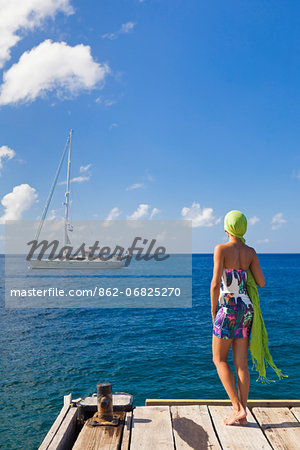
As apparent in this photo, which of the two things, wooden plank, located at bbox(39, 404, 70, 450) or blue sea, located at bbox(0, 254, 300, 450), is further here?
blue sea, located at bbox(0, 254, 300, 450)

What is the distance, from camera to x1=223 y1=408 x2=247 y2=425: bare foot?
13.4ft

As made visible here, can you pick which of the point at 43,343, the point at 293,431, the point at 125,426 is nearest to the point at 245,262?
the point at 293,431

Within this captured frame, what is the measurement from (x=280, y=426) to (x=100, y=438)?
214 cm

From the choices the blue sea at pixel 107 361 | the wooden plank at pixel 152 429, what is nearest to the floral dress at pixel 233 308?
the wooden plank at pixel 152 429

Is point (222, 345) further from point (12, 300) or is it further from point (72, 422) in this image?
point (12, 300)

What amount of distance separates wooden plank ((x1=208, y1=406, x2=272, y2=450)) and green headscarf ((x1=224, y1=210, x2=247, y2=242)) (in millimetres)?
2236

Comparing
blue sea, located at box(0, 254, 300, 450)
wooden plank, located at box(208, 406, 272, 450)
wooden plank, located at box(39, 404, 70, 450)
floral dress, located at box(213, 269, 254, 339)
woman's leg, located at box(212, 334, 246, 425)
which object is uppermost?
floral dress, located at box(213, 269, 254, 339)

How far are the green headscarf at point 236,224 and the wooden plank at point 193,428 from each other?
7.50 feet

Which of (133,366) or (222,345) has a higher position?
(222,345)

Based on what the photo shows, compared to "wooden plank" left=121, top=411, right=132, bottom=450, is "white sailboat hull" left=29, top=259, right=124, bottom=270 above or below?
below

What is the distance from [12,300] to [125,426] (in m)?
34.6

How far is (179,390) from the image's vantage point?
11.9m

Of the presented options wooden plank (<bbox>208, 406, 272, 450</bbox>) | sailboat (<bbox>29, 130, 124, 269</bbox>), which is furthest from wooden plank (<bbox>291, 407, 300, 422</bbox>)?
sailboat (<bbox>29, 130, 124, 269</bbox>)

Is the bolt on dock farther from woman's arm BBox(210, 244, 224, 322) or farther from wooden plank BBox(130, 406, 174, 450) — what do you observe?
woman's arm BBox(210, 244, 224, 322)
